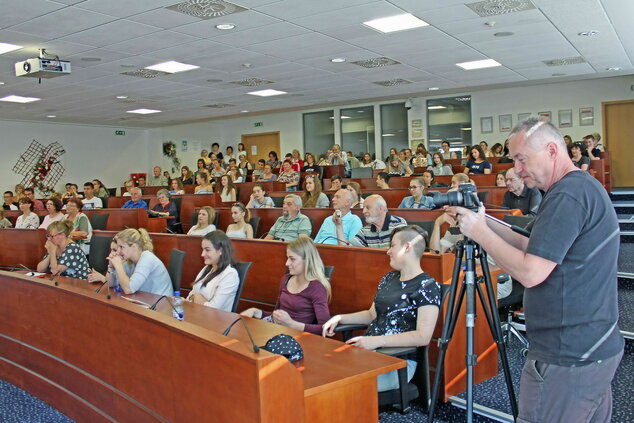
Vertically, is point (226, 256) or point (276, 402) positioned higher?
point (226, 256)

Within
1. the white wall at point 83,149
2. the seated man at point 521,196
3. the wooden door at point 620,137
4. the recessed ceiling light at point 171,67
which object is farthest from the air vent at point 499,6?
the white wall at point 83,149

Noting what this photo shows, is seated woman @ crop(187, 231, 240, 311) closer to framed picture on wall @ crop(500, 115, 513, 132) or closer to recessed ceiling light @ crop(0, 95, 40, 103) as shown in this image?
recessed ceiling light @ crop(0, 95, 40, 103)

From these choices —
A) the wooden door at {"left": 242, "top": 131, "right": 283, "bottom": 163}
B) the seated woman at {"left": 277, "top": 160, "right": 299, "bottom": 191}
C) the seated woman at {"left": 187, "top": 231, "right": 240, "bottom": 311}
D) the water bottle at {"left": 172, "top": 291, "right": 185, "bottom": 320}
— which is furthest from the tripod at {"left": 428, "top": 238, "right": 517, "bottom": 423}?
the wooden door at {"left": 242, "top": 131, "right": 283, "bottom": 163}

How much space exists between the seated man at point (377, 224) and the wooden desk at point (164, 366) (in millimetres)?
1715

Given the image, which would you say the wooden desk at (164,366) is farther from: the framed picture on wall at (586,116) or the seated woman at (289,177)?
the framed picture on wall at (586,116)

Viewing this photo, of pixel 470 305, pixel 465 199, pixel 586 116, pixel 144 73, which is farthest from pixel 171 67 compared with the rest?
pixel 586 116

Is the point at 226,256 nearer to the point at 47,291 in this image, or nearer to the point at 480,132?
the point at 47,291

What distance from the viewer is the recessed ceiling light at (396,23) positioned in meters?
6.37

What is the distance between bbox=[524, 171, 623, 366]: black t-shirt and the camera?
1.50m

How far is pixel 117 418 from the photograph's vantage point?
2736 mm

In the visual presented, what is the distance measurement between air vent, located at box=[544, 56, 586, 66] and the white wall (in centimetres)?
1238

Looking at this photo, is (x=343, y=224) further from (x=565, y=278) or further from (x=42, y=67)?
(x=42, y=67)

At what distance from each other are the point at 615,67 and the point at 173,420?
10.4 metres

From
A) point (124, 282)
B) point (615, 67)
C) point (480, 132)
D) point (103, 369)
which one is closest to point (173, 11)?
point (124, 282)
